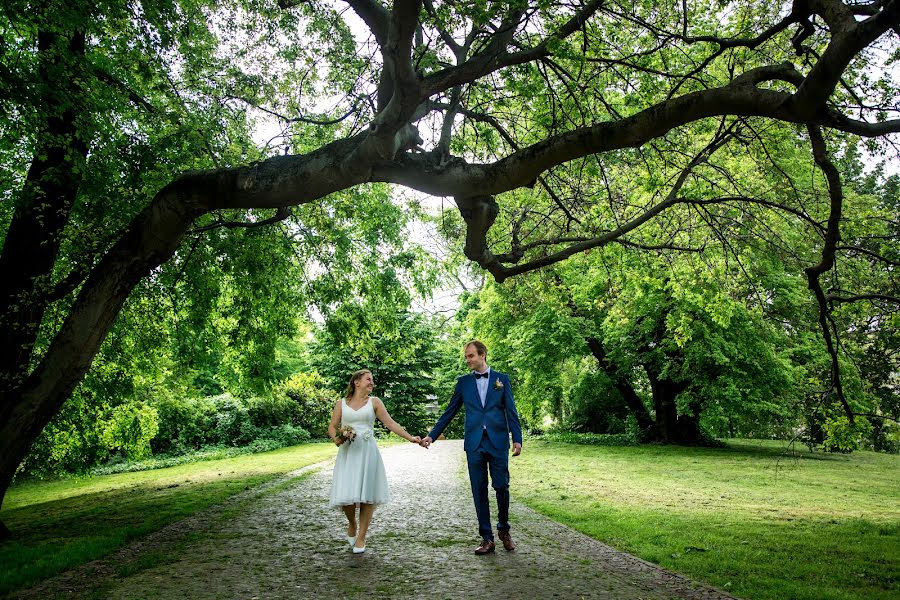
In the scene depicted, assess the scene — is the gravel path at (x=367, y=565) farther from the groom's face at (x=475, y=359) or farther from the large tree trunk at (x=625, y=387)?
the large tree trunk at (x=625, y=387)

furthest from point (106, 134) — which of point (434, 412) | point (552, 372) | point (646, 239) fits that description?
point (434, 412)

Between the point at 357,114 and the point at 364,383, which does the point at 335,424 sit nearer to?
the point at 364,383

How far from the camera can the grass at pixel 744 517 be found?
5.77 metres

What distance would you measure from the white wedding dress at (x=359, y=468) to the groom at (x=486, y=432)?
2.69ft

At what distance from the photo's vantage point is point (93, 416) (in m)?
13.4

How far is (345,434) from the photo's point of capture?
6504 mm

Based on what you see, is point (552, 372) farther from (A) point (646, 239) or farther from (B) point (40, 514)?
(B) point (40, 514)

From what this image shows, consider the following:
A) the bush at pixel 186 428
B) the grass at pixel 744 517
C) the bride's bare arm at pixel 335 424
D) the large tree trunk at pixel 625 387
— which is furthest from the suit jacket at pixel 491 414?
the bush at pixel 186 428

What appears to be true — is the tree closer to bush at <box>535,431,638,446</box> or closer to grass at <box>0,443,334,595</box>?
grass at <box>0,443,334,595</box>

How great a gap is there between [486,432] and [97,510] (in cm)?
837

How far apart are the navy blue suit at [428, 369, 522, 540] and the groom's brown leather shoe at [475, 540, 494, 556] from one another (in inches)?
2.1

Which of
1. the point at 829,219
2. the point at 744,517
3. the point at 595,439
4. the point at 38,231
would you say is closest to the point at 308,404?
the point at 595,439

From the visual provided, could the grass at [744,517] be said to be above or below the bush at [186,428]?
below

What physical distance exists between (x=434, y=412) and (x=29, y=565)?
36.0 m
